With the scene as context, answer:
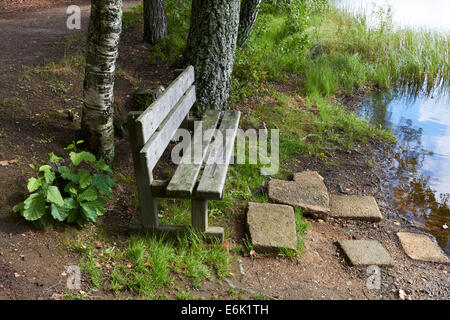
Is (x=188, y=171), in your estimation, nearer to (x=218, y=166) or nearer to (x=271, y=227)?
(x=218, y=166)

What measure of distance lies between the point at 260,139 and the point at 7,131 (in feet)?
10.0

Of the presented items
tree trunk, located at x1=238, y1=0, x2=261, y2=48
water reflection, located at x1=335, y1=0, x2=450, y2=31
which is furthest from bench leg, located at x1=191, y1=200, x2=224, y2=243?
water reflection, located at x1=335, y1=0, x2=450, y2=31

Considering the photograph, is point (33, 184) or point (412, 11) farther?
point (412, 11)

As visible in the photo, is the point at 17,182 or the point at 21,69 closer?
the point at 17,182

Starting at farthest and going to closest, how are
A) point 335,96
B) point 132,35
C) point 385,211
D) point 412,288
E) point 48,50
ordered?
point 132,35 → point 335,96 → point 48,50 → point 385,211 → point 412,288

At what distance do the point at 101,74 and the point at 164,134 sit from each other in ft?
3.05

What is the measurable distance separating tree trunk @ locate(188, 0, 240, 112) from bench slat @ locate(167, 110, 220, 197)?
2.73 feet

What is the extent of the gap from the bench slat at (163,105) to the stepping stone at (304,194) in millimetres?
1428

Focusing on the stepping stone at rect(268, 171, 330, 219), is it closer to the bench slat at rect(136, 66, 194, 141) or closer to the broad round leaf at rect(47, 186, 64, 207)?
the bench slat at rect(136, 66, 194, 141)

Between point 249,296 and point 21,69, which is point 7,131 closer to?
point 21,69

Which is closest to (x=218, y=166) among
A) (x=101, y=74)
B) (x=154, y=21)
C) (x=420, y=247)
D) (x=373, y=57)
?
(x=101, y=74)

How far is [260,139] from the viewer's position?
536 centimetres

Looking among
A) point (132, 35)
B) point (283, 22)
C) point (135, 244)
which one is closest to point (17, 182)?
point (135, 244)

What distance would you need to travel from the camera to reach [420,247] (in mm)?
3729
